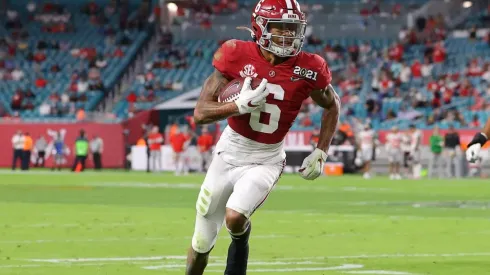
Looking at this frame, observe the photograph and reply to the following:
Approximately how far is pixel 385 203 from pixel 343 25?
29988 mm

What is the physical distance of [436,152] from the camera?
34.4m

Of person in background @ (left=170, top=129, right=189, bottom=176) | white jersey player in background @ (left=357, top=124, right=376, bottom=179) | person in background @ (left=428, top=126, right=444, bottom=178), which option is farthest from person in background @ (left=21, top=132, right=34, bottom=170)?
person in background @ (left=428, top=126, right=444, bottom=178)

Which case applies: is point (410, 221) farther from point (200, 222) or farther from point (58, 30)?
point (58, 30)

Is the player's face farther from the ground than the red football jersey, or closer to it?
farther from the ground

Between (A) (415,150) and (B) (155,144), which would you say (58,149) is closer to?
(B) (155,144)

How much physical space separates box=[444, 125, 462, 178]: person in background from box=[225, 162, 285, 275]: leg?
26871 millimetres

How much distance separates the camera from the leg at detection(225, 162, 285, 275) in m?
7.29

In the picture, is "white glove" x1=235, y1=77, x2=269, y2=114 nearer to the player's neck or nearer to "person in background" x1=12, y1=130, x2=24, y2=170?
the player's neck

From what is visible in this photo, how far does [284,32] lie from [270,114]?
56 centimetres

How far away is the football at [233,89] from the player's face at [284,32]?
1.02 feet

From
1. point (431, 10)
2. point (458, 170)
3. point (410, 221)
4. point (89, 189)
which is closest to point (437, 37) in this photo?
point (431, 10)

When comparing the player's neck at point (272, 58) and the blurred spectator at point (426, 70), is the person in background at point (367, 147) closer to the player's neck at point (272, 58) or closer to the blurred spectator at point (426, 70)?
the blurred spectator at point (426, 70)

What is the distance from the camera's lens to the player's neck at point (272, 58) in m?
7.62

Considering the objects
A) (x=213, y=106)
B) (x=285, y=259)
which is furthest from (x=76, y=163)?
(x=213, y=106)
